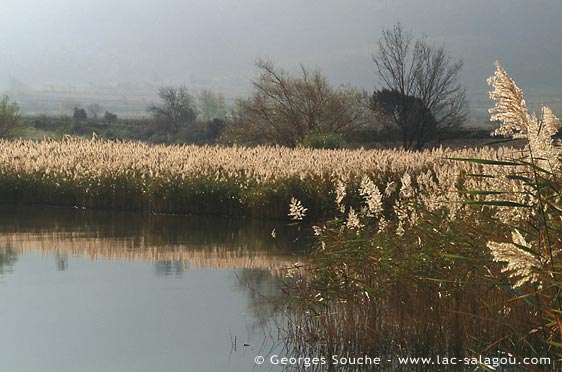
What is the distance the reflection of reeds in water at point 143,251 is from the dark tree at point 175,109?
56.2 meters

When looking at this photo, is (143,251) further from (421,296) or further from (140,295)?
(421,296)

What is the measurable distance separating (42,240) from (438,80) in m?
25.9

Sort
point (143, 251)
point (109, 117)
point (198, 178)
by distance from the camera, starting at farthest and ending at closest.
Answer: point (109, 117) < point (198, 178) < point (143, 251)

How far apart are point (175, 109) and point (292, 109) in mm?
36997

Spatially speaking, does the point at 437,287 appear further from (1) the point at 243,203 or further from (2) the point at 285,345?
(1) the point at 243,203

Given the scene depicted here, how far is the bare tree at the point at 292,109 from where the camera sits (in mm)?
38062

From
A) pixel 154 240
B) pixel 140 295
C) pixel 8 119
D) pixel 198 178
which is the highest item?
pixel 8 119

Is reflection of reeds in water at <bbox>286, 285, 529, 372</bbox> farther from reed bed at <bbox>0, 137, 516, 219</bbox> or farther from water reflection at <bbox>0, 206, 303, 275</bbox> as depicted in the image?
reed bed at <bbox>0, 137, 516, 219</bbox>

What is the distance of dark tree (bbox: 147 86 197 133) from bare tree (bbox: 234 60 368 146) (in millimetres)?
31750

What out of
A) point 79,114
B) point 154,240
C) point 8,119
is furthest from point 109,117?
point 154,240

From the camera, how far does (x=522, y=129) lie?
4184mm

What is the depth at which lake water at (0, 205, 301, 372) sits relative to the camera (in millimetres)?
7293

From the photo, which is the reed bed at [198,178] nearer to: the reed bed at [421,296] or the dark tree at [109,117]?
the reed bed at [421,296]

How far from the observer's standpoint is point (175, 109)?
7412cm
